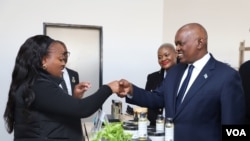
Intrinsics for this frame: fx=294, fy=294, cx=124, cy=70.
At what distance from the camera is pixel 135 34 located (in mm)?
4441

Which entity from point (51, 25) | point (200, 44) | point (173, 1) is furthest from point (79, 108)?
point (173, 1)

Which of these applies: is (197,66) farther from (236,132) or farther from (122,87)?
(236,132)

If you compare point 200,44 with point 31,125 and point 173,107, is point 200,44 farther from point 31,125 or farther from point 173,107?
point 31,125

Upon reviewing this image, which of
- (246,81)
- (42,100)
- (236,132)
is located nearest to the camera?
(236,132)

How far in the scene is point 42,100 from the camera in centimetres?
152

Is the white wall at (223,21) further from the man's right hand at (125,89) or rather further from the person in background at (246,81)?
the man's right hand at (125,89)

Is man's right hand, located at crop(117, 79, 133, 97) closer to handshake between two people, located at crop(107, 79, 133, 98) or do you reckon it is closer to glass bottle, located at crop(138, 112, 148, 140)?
handshake between two people, located at crop(107, 79, 133, 98)

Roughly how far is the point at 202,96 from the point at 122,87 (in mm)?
522

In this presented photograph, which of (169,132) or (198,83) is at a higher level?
(198,83)

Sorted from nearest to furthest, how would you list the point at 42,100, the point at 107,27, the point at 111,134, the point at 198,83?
the point at 111,134 < the point at 42,100 < the point at 198,83 < the point at 107,27

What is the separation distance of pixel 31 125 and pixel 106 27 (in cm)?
291

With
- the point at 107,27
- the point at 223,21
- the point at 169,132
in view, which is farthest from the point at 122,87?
the point at 107,27

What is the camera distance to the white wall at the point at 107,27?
392 cm

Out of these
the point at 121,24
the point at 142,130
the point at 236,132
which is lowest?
the point at 142,130
